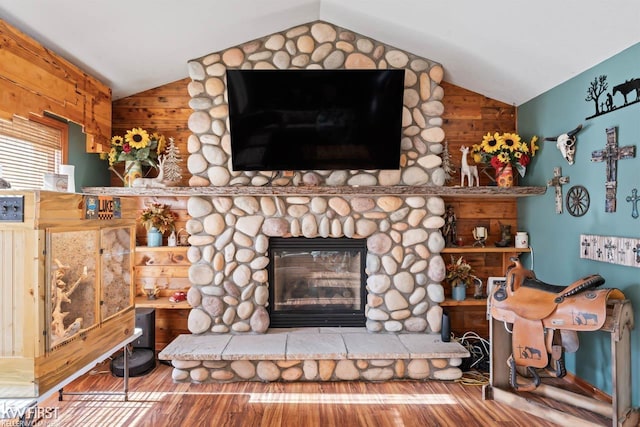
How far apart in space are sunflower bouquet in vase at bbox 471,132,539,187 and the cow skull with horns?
0.43 metres

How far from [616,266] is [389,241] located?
5.43 feet

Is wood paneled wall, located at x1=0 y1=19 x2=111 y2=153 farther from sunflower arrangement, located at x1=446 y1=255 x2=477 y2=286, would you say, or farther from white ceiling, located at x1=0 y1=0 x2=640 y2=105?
sunflower arrangement, located at x1=446 y1=255 x2=477 y2=286

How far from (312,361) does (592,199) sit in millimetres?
2441

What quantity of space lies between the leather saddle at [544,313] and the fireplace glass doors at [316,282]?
130 centimetres

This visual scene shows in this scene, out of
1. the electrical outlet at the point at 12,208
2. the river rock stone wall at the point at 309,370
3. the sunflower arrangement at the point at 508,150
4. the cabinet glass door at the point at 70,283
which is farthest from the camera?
the sunflower arrangement at the point at 508,150

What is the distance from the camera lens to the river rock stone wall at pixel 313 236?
11.5ft

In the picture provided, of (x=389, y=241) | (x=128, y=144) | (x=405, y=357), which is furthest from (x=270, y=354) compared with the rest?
(x=128, y=144)

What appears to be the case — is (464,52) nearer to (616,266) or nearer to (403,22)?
(403,22)

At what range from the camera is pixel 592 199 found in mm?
2854

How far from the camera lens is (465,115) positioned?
3.88 m

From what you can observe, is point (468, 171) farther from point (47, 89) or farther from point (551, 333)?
point (47, 89)

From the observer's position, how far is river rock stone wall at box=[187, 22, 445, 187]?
11.6 ft

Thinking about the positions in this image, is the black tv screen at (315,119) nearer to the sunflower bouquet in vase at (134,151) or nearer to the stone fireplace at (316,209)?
the stone fireplace at (316,209)

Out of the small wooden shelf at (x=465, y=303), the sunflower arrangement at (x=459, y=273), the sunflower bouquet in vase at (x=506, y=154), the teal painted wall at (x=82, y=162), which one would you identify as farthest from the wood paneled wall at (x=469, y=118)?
the teal painted wall at (x=82, y=162)
